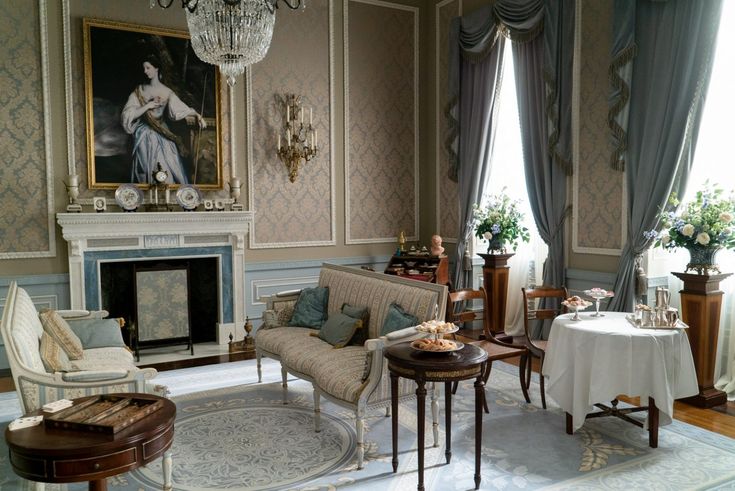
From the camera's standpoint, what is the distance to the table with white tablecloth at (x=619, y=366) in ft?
11.8

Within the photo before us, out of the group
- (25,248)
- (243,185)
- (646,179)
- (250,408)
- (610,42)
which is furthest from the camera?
(243,185)

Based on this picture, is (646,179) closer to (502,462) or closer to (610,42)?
(610,42)

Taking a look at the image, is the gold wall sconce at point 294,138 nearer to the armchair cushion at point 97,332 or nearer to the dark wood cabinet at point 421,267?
the dark wood cabinet at point 421,267

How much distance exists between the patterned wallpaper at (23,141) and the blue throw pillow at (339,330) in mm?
3071

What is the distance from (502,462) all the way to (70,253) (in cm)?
438

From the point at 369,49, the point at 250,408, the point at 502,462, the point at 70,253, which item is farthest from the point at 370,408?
the point at 369,49

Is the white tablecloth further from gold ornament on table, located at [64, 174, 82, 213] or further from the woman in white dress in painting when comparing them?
gold ornament on table, located at [64, 174, 82, 213]

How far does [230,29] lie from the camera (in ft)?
11.5

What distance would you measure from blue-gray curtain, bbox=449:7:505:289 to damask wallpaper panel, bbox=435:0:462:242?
225mm

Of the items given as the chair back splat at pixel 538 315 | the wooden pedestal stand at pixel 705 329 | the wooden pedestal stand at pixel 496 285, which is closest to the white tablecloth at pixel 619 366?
the chair back splat at pixel 538 315

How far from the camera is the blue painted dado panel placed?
5820mm

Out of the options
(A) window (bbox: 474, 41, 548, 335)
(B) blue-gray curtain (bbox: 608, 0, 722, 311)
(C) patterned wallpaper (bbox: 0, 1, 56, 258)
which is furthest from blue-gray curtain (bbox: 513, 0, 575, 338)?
(C) patterned wallpaper (bbox: 0, 1, 56, 258)

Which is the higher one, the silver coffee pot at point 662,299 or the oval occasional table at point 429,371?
the silver coffee pot at point 662,299

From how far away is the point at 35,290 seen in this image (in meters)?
5.67
